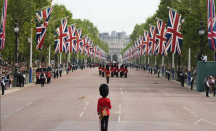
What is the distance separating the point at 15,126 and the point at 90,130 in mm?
2919

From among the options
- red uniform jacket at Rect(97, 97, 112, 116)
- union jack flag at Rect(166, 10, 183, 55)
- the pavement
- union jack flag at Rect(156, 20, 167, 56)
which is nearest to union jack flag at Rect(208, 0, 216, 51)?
the pavement

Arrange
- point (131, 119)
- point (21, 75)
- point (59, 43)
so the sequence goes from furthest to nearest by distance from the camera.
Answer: point (59, 43)
point (21, 75)
point (131, 119)

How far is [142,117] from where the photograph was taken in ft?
59.1

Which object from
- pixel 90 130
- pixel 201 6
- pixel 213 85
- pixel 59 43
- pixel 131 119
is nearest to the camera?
pixel 90 130

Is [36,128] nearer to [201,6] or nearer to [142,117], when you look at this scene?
[142,117]

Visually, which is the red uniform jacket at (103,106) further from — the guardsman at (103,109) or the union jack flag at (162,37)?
the union jack flag at (162,37)

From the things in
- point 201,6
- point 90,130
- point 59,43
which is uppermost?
point 201,6

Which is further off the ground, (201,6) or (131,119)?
(201,6)

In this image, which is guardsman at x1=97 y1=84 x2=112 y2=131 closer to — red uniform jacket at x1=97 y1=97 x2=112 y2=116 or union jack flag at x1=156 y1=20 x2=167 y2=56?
red uniform jacket at x1=97 y1=97 x2=112 y2=116

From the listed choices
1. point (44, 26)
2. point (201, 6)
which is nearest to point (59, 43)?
point (44, 26)

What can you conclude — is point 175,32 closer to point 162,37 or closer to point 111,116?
point 162,37

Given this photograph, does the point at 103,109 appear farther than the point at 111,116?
No

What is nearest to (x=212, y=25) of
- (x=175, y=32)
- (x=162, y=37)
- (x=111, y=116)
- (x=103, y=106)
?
(x=175, y=32)

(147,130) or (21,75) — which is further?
(21,75)
